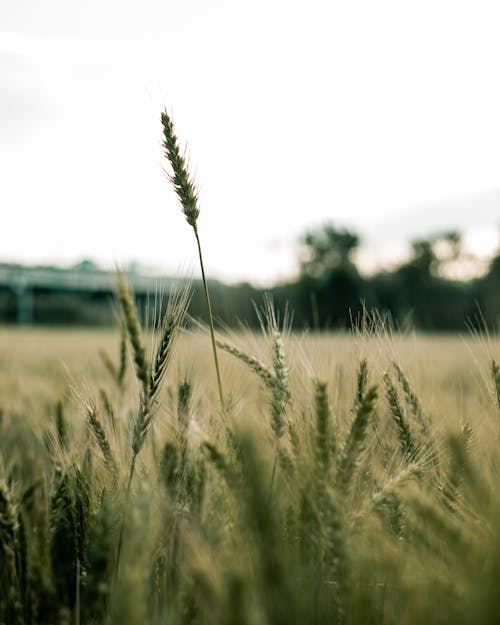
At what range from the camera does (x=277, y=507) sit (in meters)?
0.82

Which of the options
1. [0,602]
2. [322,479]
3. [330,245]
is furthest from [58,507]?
[330,245]

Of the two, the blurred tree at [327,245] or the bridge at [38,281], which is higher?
the blurred tree at [327,245]

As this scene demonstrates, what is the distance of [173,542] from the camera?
2.75 ft

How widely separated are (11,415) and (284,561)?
1.90m

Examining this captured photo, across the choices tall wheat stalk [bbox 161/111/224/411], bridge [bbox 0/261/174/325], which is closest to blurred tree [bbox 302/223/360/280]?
bridge [bbox 0/261/174/325]

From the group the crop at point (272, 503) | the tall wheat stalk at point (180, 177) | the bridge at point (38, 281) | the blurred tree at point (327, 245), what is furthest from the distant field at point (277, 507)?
the blurred tree at point (327, 245)

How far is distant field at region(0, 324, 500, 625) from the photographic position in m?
0.57

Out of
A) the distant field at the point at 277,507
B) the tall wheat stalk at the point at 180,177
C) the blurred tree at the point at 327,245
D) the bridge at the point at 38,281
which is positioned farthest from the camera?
the blurred tree at the point at 327,245

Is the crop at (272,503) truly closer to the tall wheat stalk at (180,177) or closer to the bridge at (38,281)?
the tall wheat stalk at (180,177)

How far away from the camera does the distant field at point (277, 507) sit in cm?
57

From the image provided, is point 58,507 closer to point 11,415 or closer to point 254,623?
point 254,623

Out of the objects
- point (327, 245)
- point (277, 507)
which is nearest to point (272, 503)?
point (277, 507)

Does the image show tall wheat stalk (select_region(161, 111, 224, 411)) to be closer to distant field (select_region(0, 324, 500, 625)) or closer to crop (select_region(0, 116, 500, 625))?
crop (select_region(0, 116, 500, 625))

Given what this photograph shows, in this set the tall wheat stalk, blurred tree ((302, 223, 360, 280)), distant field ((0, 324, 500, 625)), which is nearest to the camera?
distant field ((0, 324, 500, 625))
